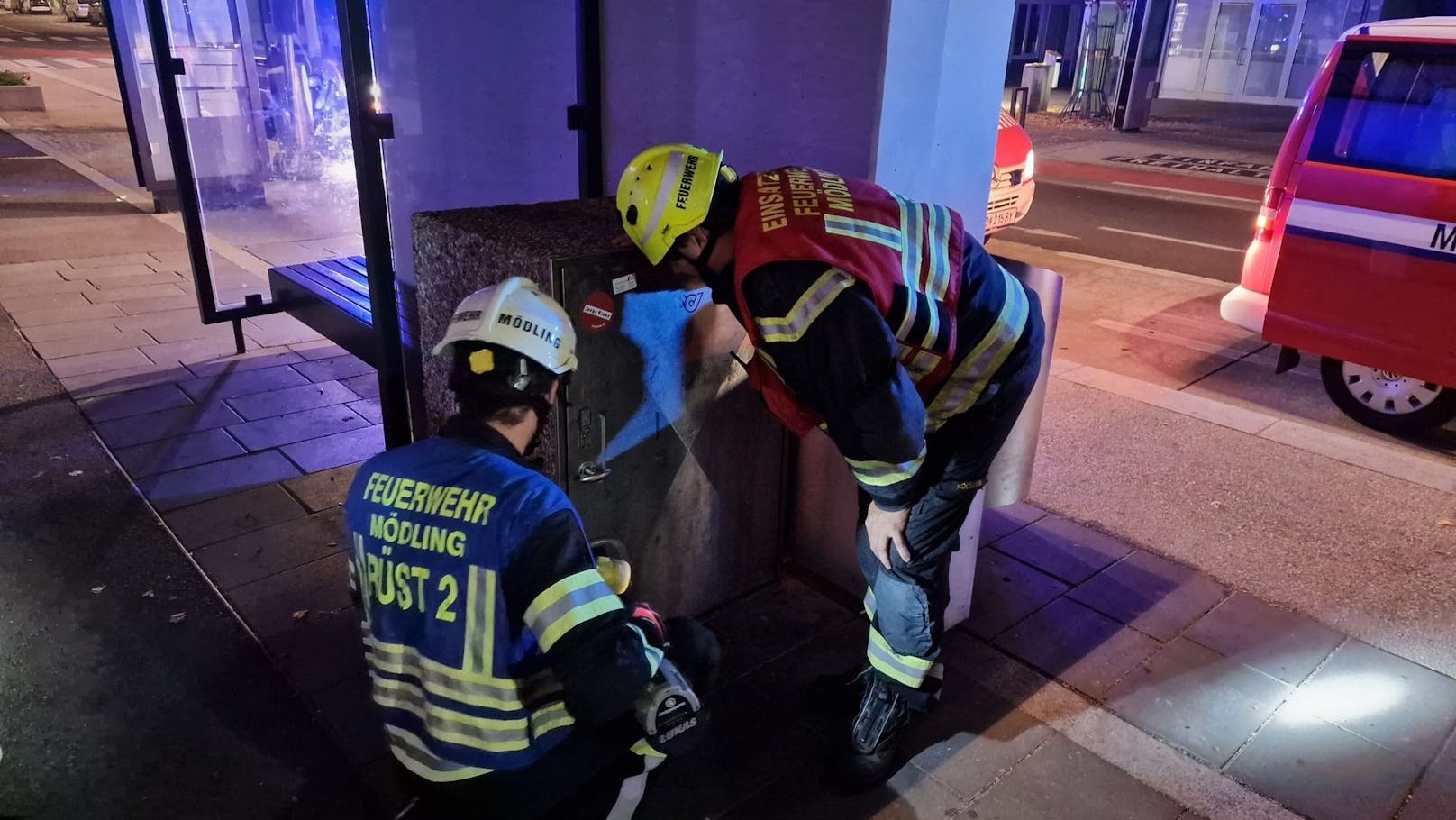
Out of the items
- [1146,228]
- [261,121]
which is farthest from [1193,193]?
[261,121]

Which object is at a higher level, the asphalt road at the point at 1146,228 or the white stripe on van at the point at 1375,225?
the white stripe on van at the point at 1375,225

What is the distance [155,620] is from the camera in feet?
11.9

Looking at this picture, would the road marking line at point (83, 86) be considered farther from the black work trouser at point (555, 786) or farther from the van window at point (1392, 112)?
the black work trouser at point (555, 786)

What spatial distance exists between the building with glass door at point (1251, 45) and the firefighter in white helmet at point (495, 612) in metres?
23.6

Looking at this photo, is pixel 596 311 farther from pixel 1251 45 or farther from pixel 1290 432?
pixel 1251 45

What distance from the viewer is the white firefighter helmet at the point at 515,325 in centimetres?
197

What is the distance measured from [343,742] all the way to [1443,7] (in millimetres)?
20601

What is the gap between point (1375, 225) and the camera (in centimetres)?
494

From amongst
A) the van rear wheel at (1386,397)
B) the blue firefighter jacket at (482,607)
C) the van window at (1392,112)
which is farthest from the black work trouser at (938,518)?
the van rear wheel at (1386,397)

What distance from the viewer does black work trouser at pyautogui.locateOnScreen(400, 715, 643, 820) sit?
191 cm

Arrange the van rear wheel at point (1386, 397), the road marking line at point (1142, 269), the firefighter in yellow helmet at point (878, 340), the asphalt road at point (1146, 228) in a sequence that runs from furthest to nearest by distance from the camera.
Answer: the asphalt road at point (1146, 228), the road marking line at point (1142, 269), the van rear wheel at point (1386, 397), the firefighter in yellow helmet at point (878, 340)

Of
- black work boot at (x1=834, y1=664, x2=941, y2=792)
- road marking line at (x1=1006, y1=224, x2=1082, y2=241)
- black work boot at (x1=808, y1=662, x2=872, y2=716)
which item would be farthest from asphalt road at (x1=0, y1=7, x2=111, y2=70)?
black work boot at (x1=834, y1=664, x2=941, y2=792)

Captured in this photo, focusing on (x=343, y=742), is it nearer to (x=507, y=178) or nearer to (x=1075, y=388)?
(x=507, y=178)

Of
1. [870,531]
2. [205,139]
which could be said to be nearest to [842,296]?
[870,531]
